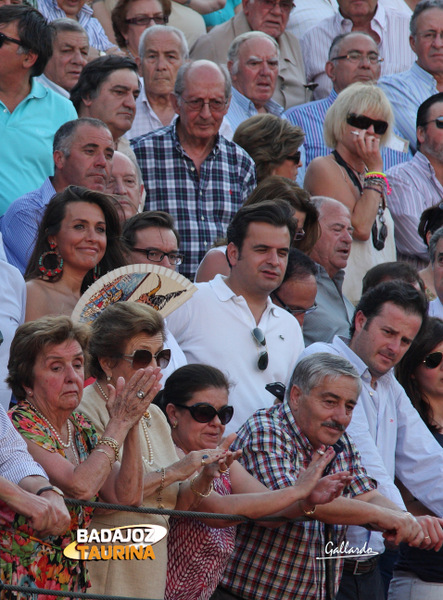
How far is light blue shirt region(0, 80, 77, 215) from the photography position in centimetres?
666

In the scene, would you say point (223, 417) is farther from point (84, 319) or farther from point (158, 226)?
point (158, 226)

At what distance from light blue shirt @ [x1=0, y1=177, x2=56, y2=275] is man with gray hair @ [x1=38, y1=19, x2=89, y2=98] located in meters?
2.32

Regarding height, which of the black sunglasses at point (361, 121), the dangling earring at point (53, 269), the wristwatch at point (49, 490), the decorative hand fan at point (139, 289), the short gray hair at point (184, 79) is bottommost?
the wristwatch at point (49, 490)

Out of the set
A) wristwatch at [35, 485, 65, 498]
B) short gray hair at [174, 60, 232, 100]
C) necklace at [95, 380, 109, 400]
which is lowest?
wristwatch at [35, 485, 65, 498]

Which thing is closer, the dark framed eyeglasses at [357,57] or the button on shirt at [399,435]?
the button on shirt at [399,435]

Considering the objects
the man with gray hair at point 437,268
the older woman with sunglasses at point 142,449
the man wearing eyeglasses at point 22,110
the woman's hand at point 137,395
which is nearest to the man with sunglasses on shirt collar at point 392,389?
the man with gray hair at point 437,268

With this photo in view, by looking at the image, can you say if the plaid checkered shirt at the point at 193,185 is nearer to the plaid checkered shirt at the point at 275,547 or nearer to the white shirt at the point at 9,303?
Result: the white shirt at the point at 9,303

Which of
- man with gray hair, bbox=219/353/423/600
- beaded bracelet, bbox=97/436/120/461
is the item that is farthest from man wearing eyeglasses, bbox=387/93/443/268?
beaded bracelet, bbox=97/436/120/461

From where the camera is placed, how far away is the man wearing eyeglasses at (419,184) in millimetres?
8719

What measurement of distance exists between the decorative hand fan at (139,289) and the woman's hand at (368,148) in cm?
296

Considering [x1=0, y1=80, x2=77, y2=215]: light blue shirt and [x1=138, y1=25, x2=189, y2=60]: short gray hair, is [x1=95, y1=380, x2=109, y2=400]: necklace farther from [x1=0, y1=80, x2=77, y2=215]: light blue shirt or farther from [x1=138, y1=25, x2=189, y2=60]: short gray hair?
[x1=138, y1=25, x2=189, y2=60]: short gray hair

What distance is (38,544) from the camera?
390 centimetres

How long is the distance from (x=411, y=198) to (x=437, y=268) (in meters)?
1.43

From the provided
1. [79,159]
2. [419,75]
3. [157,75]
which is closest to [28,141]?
[79,159]
